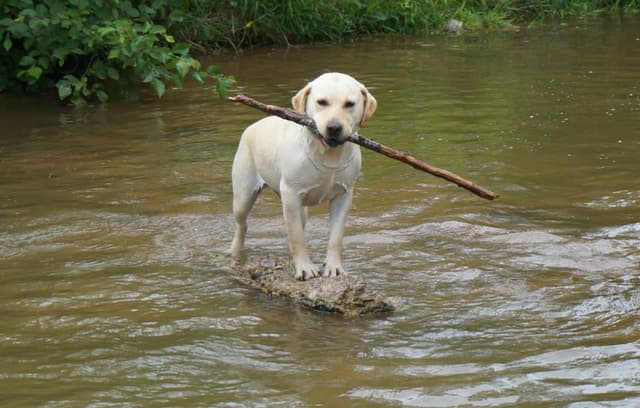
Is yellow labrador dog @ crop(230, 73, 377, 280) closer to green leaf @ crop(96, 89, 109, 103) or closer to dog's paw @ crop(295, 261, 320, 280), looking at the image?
dog's paw @ crop(295, 261, 320, 280)

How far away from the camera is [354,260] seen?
6898 mm

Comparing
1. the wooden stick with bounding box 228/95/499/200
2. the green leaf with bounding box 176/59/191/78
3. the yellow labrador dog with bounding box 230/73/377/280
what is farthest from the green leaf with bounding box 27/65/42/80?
the wooden stick with bounding box 228/95/499/200

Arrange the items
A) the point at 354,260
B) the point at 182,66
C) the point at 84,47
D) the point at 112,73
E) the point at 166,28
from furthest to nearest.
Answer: the point at 166,28
the point at 84,47
the point at 112,73
the point at 182,66
the point at 354,260

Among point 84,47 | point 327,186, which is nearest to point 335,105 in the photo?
point 327,186

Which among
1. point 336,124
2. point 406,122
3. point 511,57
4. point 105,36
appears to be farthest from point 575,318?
point 511,57

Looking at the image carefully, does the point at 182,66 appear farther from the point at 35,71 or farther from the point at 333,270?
the point at 333,270

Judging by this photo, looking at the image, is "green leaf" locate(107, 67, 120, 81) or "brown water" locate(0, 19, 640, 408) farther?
"green leaf" locate(107, 67, 120, 81)

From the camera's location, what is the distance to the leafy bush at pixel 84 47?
1105cm

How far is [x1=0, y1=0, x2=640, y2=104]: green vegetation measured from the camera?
A: 441 inches

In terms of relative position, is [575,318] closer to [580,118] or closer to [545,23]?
[580,118]

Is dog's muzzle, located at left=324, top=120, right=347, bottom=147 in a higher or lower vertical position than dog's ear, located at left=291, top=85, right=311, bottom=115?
lower

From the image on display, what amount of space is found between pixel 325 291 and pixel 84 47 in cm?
731

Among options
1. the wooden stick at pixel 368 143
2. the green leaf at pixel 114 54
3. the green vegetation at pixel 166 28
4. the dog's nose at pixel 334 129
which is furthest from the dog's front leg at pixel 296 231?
the green leaf at pixel 114 54

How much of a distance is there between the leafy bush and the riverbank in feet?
9.56
